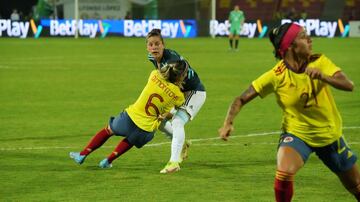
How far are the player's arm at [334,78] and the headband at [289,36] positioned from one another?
432 millimetres

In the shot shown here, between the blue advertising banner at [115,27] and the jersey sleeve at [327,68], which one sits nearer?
the jersey sleeve at [327,68]

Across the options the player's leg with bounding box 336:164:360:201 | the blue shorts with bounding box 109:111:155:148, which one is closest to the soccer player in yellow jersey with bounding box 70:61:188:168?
the blue shorts with bounding box 109:111:155:148

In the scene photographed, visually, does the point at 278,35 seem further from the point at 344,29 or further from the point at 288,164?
the point at 344,29

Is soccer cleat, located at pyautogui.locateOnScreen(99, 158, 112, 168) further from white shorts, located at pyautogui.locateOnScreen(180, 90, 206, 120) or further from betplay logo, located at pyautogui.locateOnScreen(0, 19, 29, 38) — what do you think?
betplay logo, located at pyautogui.locateOnScreen(0, 19, 29, 38)

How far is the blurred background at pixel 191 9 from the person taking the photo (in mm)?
54281

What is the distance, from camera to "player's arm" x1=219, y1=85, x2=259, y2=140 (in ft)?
23.3

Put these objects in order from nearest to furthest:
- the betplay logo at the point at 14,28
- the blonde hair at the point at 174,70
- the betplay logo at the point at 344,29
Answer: the blonde hair at the point at 174,70, the betplay logo at the point at 14,28, the betplay logo at the point at 344,29

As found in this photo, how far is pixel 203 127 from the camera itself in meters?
15.0

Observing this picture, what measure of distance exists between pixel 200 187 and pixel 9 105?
974 cm

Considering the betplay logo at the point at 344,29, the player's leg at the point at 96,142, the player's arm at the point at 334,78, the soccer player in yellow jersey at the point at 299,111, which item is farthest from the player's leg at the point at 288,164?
the betplay logo at the point at 344,29

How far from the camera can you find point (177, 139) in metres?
10.5

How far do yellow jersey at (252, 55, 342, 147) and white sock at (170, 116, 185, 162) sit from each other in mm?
3265

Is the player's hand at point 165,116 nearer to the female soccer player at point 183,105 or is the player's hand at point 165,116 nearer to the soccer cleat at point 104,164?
the female soccer player at point 183,105

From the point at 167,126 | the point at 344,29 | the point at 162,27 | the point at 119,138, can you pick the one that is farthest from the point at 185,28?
the point at 167,126
